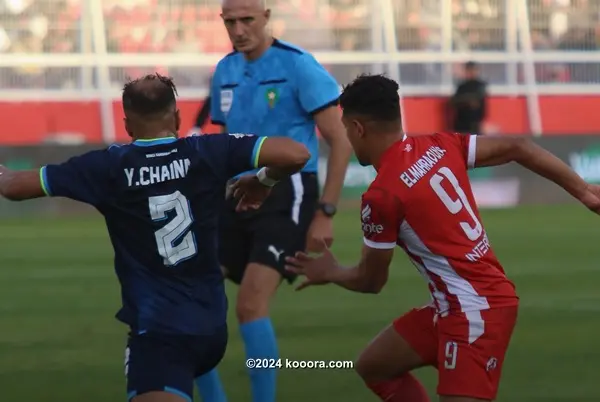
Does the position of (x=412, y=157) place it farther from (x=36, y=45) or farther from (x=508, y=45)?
(x=508, y=45)

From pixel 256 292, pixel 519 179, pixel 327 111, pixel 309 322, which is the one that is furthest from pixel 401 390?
pixel 519 179

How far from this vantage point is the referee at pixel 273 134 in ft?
22.6

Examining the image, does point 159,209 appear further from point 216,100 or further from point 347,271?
point 216,100

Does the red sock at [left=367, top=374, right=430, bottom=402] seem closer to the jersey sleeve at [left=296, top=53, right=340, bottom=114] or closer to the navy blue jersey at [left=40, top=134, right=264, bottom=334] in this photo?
the navy blue jersey at [left=40, top=134, right=264, bottom=334]

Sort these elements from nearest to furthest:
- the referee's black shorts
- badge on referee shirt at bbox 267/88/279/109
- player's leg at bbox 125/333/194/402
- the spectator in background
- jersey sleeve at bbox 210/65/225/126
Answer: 1. player's leg at bbox 125/333/194/402
2. the referee's black shorts
3. badge on referee shirt at bbox 267/88/279/109
4. jersey sleeve at bbox 210/65/225/126
5. the spectator in background

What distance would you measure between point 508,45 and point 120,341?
65.5ft

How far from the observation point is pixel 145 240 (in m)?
5.06

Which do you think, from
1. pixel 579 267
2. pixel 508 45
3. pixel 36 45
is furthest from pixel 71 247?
pixel 508 45

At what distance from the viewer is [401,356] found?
555 cm

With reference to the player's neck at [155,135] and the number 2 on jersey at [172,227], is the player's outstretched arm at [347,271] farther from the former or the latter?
the player's neck at [155,135]

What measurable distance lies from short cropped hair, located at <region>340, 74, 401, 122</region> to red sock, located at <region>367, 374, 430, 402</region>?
1190 millimetres

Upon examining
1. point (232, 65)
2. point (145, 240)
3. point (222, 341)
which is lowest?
point (222, 341)

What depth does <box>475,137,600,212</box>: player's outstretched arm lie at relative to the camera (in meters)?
5.36

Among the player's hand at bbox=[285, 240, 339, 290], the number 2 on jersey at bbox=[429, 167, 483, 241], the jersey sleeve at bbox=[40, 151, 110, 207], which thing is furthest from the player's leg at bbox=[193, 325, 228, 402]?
the number 2 on jersey at bbox=[429, 167, 483, 241]
